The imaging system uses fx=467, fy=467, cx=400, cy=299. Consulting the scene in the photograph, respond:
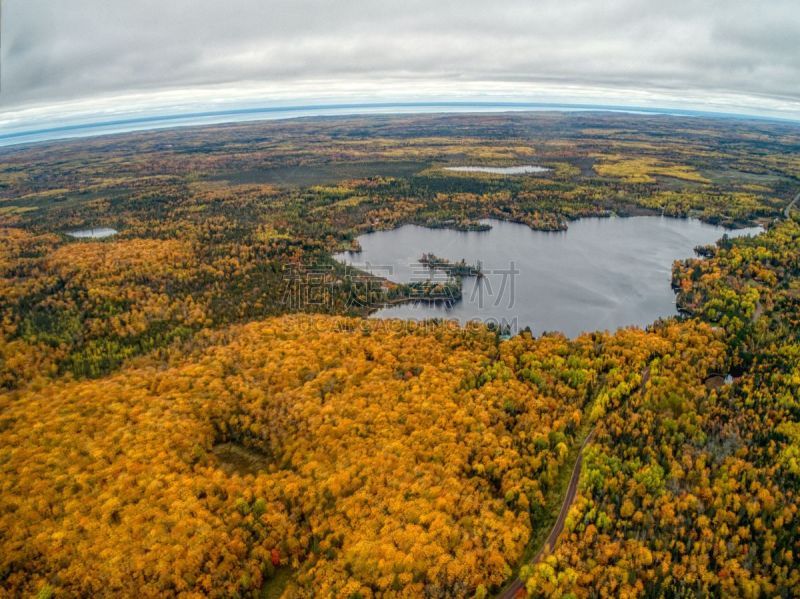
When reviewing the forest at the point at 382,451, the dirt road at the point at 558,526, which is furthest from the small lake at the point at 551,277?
the dirt road at the point at 558,526

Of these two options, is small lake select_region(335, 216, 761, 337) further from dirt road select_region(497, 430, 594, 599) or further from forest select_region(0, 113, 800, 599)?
dirt road select_region(497, 430, 594, 599)

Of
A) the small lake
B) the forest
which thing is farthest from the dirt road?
the small lake

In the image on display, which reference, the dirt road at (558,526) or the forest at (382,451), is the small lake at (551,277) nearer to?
the forest at (382,451)

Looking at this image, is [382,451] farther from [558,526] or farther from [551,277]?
[551,277]

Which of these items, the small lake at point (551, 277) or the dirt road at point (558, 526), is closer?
the dirt road at point (558, 526)

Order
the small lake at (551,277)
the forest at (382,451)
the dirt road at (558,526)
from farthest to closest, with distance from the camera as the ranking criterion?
the small lake at (551,277) → the forest at (382,451) → the dirt road at (558,526)

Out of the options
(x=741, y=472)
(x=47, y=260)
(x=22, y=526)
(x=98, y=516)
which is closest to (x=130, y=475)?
(x=98, y=516)

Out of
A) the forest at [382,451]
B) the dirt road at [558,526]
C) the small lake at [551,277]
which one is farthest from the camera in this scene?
the small lake at [551,277]

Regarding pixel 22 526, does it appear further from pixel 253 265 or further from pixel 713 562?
pixel 253 265

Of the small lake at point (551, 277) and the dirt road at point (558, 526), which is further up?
the small lake at point (551, 277)

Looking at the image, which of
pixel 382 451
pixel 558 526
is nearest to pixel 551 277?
pixel 558 526
